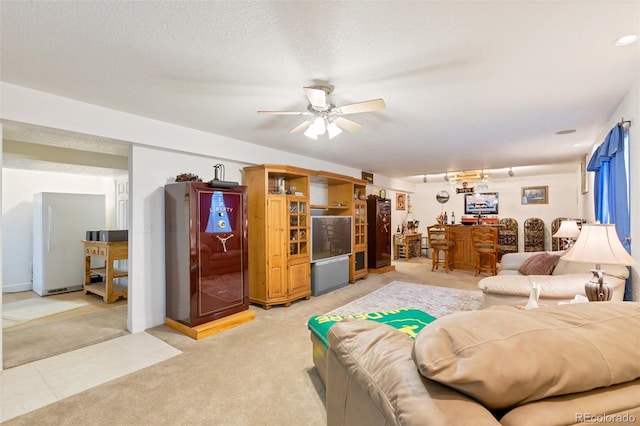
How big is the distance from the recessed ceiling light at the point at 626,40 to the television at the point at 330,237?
3711mm

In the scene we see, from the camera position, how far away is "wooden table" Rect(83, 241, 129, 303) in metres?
4.34

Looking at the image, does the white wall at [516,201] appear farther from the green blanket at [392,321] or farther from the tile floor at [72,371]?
the tile floor at [72,371]

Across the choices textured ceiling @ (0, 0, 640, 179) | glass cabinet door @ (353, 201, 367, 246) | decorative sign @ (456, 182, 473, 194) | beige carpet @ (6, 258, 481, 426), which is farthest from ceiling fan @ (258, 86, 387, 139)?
decorative sign @ (456, 182, 473, 194)

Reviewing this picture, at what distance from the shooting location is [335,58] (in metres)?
1.99

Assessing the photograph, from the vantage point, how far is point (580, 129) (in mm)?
3705

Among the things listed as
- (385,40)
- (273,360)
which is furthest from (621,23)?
(273,360)

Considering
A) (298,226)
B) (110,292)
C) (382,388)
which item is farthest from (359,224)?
(382,388)

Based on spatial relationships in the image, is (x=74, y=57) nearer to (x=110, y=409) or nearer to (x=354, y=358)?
(x=110, y=409)

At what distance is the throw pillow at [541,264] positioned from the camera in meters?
3.47

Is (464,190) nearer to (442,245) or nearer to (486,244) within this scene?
(442,245)

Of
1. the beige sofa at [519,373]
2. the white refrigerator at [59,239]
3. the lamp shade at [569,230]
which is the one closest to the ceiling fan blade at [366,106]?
the beige sofa at [519,373]

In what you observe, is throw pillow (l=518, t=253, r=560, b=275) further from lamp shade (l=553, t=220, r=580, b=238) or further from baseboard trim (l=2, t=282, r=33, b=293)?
baseboard trim (l=2, t=282, r=33, b=293)

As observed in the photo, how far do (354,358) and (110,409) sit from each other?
192 centimetres

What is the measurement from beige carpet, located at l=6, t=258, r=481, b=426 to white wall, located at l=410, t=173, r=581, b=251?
6.69 metres
